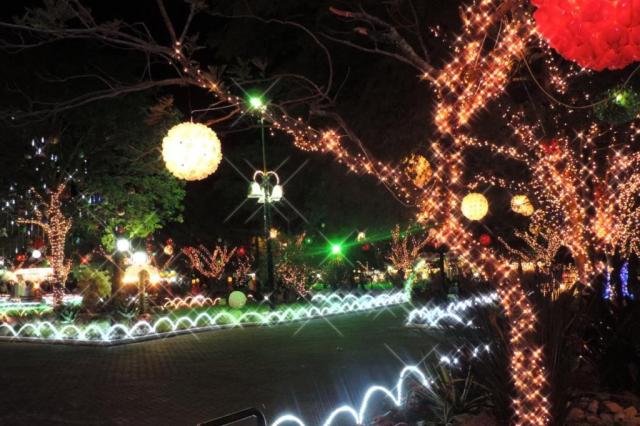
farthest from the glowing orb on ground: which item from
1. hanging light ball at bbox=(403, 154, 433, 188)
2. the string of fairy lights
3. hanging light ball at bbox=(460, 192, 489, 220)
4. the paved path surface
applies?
the string of fairy lights

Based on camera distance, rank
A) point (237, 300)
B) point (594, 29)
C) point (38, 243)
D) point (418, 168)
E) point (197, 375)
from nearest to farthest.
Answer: point (594, 29), point (197, 375), point (418, 168), point (237, 300), point (38, 243)

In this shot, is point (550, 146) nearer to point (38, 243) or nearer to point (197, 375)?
point (197, 375)

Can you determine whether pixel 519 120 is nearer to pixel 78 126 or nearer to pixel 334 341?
pixel 334 341

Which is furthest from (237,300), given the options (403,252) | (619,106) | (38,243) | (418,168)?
(619,106)

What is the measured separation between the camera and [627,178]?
11.7 meters

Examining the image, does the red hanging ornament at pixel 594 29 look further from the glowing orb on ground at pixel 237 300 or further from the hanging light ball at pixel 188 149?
the glowing orb on ground at pixel 237 300

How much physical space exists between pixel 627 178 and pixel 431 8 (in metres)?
5.13

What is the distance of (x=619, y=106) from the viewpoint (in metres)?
7.09

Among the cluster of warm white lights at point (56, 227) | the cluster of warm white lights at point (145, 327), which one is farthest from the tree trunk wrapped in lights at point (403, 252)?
the cluster of warm white lights at point (56, 227)

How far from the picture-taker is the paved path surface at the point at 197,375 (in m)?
7.98

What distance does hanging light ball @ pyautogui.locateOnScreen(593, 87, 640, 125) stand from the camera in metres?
6.96

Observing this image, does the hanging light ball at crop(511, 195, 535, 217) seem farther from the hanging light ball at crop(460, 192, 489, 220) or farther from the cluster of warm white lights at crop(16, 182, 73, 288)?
the cluster of warm white lights at crop(16, 182, 73, 288)

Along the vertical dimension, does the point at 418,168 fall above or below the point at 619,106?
above

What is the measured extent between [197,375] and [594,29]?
351 inches
